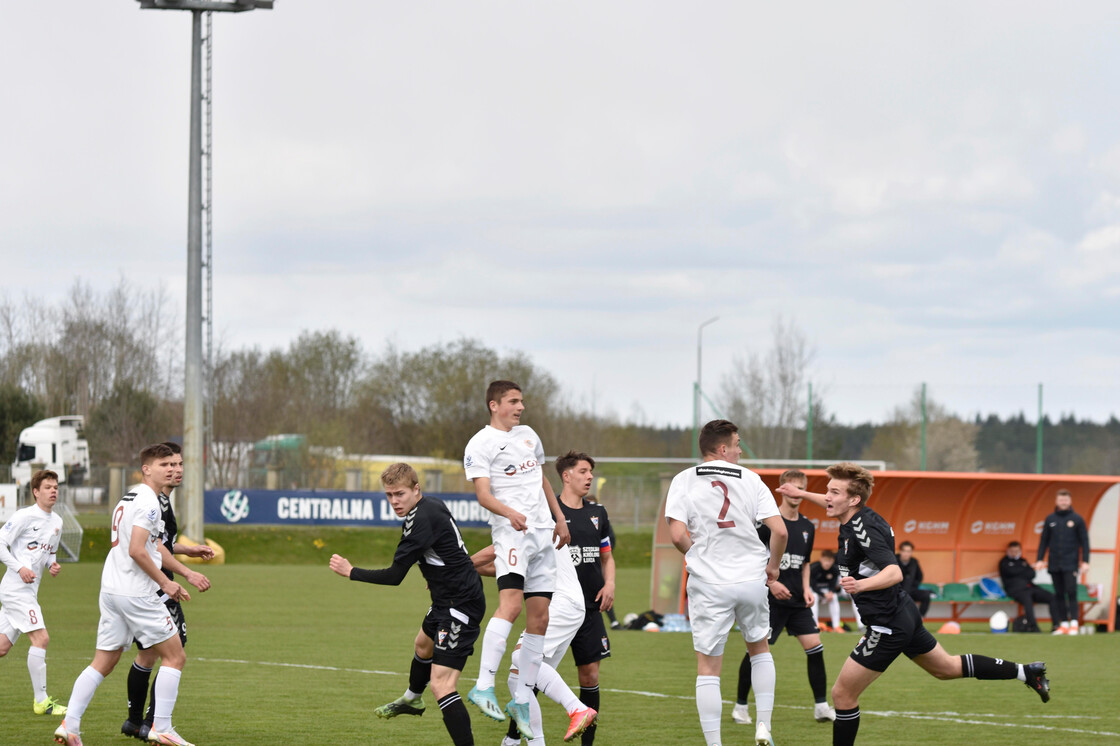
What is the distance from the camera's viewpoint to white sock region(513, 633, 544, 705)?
764 cm

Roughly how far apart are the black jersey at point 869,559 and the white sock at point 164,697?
425 cm

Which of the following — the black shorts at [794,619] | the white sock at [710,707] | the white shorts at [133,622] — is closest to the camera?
the white sock at [710,707]

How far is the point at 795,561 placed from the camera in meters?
10.6

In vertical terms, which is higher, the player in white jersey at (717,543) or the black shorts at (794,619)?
the player in white jersey at (717,543)

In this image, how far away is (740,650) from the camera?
15828 millimetres

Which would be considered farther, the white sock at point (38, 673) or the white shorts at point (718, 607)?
the white sock at point (38, 673)

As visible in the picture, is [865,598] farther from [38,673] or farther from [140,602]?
[38,673]

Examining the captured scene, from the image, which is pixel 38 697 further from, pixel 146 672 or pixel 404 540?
pixel 404 540

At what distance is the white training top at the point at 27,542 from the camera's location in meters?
10.1

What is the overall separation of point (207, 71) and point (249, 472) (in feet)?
58.5

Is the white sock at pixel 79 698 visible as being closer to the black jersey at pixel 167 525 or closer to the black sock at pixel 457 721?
the black jersey at pixel 167 525

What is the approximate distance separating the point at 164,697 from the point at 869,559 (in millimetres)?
4464

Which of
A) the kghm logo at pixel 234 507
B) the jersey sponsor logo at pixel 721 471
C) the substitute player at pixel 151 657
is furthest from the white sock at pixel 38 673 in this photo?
the kghm logo at pixel 234 507

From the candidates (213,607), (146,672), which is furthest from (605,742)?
(213,607)
